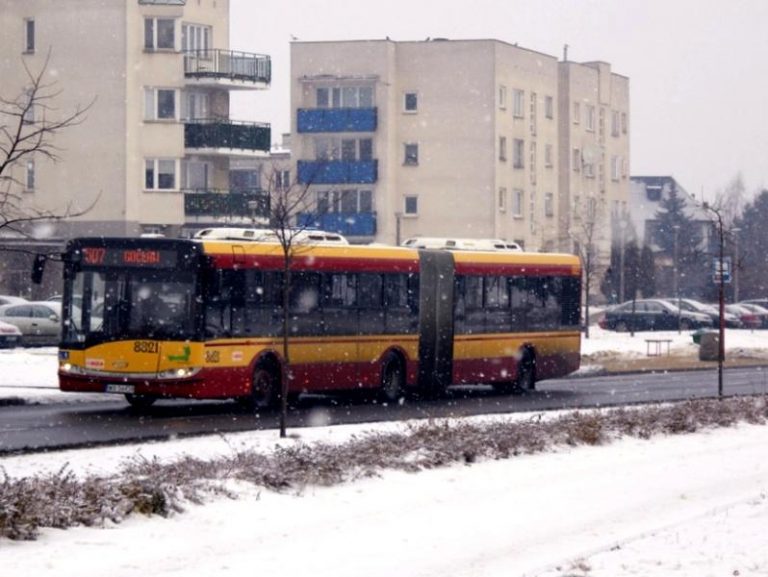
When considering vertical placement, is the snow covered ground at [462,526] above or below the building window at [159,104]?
below

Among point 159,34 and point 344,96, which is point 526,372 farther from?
point 344,96

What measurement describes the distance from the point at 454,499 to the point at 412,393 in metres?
17.3

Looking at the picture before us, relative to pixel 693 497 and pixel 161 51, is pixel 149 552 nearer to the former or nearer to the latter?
pixel 693 497

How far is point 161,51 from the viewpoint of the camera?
68.5 meters

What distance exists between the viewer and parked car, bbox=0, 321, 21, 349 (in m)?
47.2

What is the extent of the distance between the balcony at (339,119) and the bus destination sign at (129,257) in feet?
201

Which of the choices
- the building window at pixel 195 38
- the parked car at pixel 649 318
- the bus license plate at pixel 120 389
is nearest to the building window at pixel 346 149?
the building window at pixel 195 38

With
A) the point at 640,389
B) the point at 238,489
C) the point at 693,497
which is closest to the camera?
the point at 238,489

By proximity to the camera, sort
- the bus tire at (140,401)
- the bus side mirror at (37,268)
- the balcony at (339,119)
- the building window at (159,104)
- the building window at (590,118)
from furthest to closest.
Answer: the building window at (590,118), the balcony at (339,119), the building window at (159,104), the bus tire at (140,401), the bus side mirror at (37,268)

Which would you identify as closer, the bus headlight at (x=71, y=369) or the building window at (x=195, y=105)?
the bus headlight at (x=71, y=369)

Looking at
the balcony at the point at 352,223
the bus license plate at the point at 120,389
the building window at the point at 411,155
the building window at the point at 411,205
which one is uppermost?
the building window at the point at 411,155

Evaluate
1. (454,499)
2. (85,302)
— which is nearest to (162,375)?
(85,302)

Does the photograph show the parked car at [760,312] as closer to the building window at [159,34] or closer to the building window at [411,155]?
the building window at [411,155]

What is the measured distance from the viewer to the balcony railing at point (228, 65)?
227 ft
